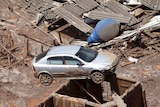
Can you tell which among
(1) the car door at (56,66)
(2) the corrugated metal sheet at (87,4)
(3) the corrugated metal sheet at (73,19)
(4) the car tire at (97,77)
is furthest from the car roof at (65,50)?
(2) the corrugated metal sheet at (87,4)

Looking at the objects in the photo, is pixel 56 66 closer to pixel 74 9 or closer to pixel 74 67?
pixel 74 67

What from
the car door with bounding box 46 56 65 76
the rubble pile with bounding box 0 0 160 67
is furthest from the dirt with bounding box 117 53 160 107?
the car door with bounding box 46 56 65 76

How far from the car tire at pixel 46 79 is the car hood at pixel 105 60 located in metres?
2.05

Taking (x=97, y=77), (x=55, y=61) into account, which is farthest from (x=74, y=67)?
(x=97, y=77)

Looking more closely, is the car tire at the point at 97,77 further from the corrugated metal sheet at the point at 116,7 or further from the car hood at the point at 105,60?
the corrugated metal sheet at the point at 116,7

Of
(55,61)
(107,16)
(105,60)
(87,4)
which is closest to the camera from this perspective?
(105,60)

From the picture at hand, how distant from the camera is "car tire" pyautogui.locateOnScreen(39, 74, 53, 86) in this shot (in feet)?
64.1

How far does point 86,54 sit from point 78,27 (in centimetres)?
484

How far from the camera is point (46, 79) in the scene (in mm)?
19656

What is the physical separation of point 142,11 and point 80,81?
28.3ft

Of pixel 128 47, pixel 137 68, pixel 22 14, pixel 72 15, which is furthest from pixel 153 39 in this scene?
pixel 22 14

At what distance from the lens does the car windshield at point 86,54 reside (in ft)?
62.3

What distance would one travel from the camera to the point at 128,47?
22484 mm

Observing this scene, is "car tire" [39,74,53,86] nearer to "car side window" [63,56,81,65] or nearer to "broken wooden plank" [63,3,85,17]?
"car side window" [63,56,81,65]
